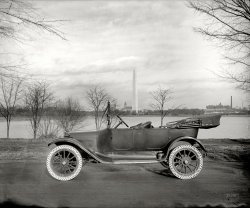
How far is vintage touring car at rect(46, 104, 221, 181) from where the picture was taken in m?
5.48

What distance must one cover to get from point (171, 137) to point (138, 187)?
1.53 m

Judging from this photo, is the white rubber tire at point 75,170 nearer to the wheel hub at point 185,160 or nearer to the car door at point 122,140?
the car door at point 122,140

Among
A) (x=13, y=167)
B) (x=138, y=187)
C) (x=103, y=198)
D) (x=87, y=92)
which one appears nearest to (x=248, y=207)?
(x=138, y=187)

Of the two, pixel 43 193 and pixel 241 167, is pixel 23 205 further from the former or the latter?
pixel 241 167

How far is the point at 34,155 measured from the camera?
7.98 meters

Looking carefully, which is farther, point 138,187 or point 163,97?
point 163,97

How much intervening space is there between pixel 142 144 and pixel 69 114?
2218 cm

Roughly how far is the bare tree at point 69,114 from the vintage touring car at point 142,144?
1987 cm

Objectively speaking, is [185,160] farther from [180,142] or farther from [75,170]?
[75,170]

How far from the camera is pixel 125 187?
4617mm

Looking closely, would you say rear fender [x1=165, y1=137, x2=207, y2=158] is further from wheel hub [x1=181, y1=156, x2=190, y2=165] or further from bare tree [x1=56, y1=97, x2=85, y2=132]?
bare tree [x1=56, y1=97, x2=85, y2=132]

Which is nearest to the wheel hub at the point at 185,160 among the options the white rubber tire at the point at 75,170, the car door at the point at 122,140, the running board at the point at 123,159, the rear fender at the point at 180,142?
the rear fender at the point at 180,142

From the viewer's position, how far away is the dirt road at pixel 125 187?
3.87 meters

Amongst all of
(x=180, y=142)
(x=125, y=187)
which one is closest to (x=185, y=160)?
(x=180, y=142)
